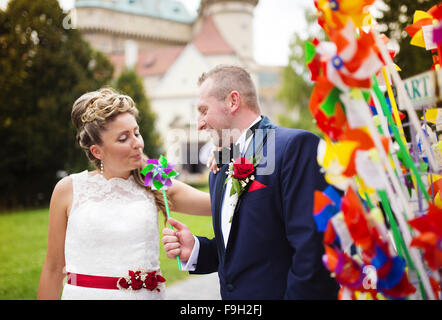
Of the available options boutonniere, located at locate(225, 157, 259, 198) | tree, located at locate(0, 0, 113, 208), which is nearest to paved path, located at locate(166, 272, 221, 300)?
boutonniere, located at locate(225, 157, 259, 198)

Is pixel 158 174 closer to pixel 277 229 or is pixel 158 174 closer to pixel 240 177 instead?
pixel 240 177

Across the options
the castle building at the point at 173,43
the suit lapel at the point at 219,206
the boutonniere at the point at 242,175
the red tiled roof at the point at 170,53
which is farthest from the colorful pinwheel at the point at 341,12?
the red tiled roof at the point at 170,53

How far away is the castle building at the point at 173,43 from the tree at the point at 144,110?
216 inches

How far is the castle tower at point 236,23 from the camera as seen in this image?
48.1 m

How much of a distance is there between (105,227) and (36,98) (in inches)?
765

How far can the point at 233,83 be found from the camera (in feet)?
7.31

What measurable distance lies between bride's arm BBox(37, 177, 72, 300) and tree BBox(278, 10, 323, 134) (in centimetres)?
2152

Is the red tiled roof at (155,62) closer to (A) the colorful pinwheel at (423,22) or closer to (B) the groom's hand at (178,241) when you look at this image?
(B) the groom's hand at (178,241)

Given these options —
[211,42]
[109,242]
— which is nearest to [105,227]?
[109,242]

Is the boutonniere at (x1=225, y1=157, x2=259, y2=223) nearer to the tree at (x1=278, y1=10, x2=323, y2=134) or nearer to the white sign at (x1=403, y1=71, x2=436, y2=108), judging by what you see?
the white sign at (x1=403, y1=71, x2=436, y2=108)
